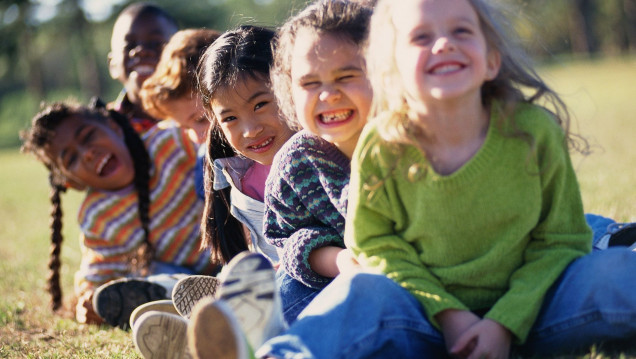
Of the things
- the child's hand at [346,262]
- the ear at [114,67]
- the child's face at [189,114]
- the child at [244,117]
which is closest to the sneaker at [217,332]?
the child's hand at [346,262]

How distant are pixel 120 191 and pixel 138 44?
4.31 ft

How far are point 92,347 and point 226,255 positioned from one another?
779 mm

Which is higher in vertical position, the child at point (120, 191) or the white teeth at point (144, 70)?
the white teeth at point (144, 70)

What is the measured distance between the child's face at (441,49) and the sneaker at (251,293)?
0.77m

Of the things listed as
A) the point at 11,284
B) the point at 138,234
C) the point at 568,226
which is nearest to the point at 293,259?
the point at 568,226

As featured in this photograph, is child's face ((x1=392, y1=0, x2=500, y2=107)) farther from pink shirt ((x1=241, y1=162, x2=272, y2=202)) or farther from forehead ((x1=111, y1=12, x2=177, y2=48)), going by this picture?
forehead ((x1=111, y1=12, x2=177, y2=48))

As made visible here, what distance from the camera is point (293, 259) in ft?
9.69

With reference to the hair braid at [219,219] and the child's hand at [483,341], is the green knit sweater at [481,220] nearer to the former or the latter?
the child's hand at [483,341]

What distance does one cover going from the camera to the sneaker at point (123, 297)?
3.96 meters

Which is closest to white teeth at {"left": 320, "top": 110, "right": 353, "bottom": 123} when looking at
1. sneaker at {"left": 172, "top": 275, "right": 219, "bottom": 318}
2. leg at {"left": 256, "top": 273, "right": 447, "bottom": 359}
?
leg at {"left": 256, "top": 273, "right": 447, "bottom": 359}

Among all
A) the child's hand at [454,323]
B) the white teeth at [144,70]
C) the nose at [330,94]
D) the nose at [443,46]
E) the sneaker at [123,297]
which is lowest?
the sneaker at [123,297]

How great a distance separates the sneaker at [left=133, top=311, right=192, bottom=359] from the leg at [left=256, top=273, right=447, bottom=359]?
0.48 m

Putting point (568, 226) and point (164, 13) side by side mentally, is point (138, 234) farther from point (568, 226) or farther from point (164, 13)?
point (568, 226)

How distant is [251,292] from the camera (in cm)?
230
